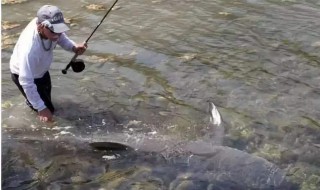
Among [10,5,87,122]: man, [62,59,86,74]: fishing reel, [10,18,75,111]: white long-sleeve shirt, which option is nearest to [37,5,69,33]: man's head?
[10,5,87,122]: man

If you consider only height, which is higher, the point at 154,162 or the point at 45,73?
the point at 45,73

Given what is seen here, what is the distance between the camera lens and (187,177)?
6.02 metres

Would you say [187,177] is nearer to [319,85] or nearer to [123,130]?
[123,130]

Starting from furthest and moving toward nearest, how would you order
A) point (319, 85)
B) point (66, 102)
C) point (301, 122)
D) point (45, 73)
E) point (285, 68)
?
point (285, 68) < point (319, 85) < point (66, 102) < point (301, 122) < point (45, 73)

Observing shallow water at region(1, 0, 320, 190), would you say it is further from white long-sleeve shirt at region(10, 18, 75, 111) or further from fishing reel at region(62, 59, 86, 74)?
white long-sleeve shirt at region(10, 18, 75, 111)

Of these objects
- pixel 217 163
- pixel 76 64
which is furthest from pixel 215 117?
pixel 76 64

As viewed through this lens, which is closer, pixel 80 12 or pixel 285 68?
pixel 285 68

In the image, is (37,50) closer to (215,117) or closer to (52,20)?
(52,20)

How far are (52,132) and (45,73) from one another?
850 millimetres

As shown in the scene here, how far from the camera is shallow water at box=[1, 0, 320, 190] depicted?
674cm

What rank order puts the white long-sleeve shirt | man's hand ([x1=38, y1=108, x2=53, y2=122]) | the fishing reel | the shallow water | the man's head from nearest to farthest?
the man's head
the white long-sleeve shirt
man's hand ([x1=38, y1=108, x2=53, y2=122])
the shallow water
the fishing reel

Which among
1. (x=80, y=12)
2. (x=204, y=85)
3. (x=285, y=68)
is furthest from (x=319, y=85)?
(x=80, y=12)

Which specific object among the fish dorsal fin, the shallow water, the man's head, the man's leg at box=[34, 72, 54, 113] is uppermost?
the man's head

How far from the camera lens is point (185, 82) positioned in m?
8.45
